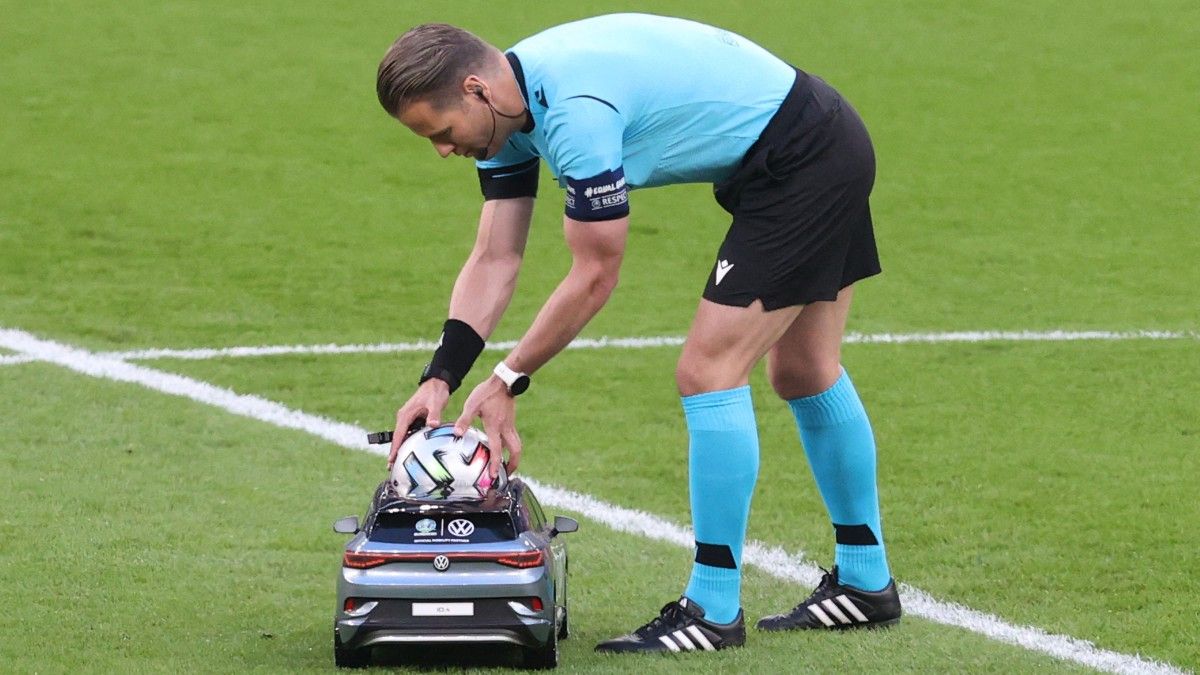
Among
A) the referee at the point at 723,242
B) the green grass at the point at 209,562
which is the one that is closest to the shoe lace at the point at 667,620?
the referee at the point at 723,242

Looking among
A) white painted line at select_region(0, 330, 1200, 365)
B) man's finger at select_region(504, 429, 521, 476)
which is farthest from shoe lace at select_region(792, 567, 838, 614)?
white painted line at select_region(0, 330, 1200, 365)

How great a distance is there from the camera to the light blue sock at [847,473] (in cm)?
482

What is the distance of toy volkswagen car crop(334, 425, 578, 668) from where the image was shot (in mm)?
4176

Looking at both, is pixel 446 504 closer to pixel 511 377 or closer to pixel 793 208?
pixel 511 377

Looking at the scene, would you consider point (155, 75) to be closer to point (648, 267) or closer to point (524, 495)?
point (648, 267)

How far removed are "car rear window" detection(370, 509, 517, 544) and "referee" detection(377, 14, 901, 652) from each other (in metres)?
0.20

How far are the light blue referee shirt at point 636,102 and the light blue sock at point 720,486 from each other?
1.81 ft

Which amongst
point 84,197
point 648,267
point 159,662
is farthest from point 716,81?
point 84,197

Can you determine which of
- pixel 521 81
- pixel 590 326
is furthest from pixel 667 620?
pixel 590 326

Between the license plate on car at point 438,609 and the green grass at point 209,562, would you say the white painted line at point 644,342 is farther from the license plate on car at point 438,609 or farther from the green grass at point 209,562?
the license plate on car at point 438,609

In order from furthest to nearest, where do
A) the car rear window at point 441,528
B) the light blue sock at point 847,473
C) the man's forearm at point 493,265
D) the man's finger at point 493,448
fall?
the light blue sock at point 847,473, the man's forearm at point 493,265, the man's finger at point 493,448, the car rear window at point 441,528

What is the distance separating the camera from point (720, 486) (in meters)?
4.55

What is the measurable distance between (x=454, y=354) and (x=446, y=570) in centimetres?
59

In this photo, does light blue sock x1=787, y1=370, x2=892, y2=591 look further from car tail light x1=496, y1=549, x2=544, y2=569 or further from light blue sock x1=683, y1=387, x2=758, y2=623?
car tail light x1=496, y1=549, x2=544, y2=569
